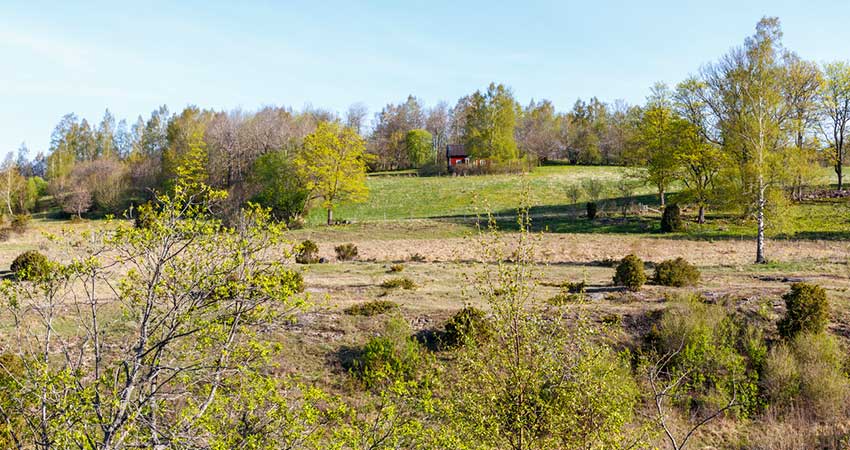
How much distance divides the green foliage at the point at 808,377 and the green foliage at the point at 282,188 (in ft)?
120

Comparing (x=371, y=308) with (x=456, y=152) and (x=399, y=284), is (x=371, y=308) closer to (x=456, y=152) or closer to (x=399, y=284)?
(x=399, y=284)

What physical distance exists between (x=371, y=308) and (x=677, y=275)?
1063 centimetres

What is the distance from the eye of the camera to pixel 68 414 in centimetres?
467

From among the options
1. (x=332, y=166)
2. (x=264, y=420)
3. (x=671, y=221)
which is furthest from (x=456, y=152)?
(x=264, y=420)

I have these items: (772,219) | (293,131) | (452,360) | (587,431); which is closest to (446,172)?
(293,131)

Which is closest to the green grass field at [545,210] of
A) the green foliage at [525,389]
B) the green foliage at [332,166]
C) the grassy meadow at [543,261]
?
the grassy meadow at [543,261]

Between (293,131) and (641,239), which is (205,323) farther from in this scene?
(293,131)

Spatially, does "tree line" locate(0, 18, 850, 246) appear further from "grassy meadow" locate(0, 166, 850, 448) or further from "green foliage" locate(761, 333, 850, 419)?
"green foliage" locate(761, 333, 850, 419)

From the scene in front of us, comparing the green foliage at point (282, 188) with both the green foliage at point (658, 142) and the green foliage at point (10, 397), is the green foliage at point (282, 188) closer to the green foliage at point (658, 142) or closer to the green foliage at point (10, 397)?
the green foliage at point (658, 142)

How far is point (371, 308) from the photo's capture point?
15703 mm

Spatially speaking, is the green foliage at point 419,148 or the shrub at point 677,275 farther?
the green foliage at point 419,148

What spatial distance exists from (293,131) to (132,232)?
55.6 meters

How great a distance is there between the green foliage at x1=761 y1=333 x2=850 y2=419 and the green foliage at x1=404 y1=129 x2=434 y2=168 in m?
62.7

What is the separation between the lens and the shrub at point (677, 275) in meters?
18.3
